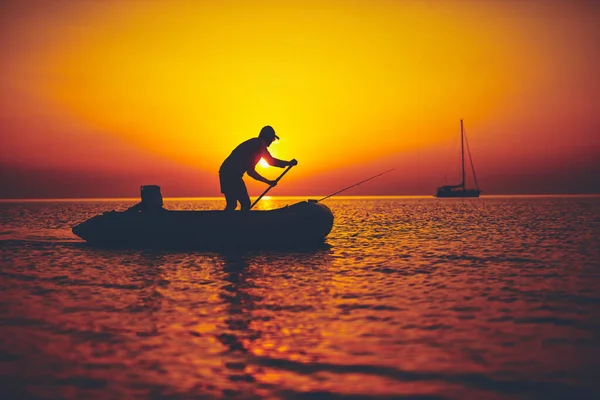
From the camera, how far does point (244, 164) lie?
16734 mm

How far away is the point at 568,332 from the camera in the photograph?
23.1 feet

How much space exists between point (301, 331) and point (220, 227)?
1001 centimetres

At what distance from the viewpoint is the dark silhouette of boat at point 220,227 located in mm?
16750

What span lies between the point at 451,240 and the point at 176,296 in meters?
16.5

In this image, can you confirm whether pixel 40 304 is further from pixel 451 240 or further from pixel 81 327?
pixel 451 240

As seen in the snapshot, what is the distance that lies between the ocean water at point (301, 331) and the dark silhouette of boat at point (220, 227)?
2.33 meters

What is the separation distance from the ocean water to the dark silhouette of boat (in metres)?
2.33

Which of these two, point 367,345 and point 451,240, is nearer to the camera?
point 367,345

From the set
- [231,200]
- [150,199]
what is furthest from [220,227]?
[150,199]

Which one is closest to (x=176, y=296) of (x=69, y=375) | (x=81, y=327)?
(x=81, y=327)

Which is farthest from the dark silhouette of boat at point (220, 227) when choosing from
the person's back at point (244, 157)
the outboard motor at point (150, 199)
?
the person's back at point (244, 157)

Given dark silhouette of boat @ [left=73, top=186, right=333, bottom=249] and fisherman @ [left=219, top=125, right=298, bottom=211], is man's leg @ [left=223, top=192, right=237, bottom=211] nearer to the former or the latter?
fisherman @ [left=219, top=125, right=298, bottom=211]

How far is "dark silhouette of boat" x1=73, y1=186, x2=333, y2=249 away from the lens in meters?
16.8

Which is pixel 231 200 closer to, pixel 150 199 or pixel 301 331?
pixel 150 199
